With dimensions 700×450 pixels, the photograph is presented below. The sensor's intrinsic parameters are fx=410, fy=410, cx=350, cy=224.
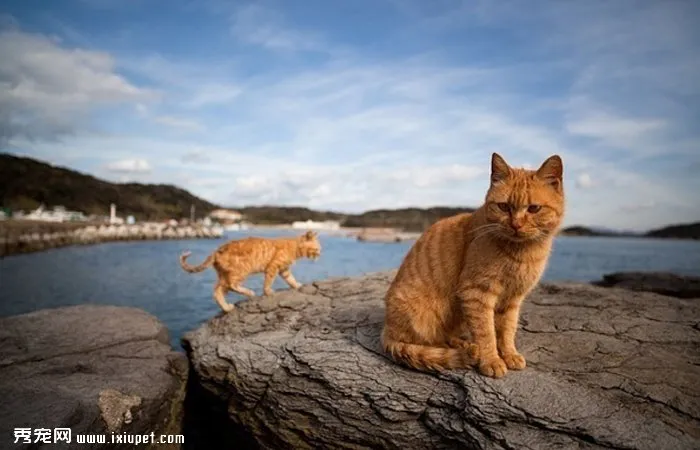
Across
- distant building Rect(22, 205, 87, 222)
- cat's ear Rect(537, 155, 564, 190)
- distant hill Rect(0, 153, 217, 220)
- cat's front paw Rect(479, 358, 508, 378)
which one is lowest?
cat's front paw Rect(479, 358, 508, 378)

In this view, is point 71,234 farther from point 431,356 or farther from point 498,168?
point 498,168

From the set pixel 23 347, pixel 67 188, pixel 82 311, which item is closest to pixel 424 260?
pixel 23 347

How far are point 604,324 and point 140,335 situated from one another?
21.3 ft

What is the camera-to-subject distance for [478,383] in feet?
12.0

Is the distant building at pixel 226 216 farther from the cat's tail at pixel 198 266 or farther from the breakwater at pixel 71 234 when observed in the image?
the cat's tail at pixel 198 266

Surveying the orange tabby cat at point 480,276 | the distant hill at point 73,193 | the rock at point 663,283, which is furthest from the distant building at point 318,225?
the orange tabby cat at point 480,276

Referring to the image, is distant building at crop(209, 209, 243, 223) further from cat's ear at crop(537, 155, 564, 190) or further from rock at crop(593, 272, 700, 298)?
cat's ear at crop(537, 155, 564, 190)

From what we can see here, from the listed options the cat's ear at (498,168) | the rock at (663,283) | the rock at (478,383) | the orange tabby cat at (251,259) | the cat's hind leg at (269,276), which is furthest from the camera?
the rock at (663,283)

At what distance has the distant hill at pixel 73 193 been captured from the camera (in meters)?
68.2

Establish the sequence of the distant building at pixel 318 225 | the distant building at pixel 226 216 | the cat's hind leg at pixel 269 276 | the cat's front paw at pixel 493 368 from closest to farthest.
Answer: the cat's front paw at pixel 493 368 < the cat's hind leg at pixel 269 276 < the distant building at pixel 318 225 < the distant building at pixel 226 216

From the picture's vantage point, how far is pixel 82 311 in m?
7.15

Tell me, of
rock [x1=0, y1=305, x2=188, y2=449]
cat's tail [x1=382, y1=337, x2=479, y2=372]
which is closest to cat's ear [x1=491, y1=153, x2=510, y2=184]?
cat's tail [x1=382, y1=337, x2=479, y2=372]

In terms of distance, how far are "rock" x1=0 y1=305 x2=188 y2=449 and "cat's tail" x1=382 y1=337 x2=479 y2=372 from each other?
3.01m

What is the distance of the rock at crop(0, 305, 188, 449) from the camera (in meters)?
4.11
